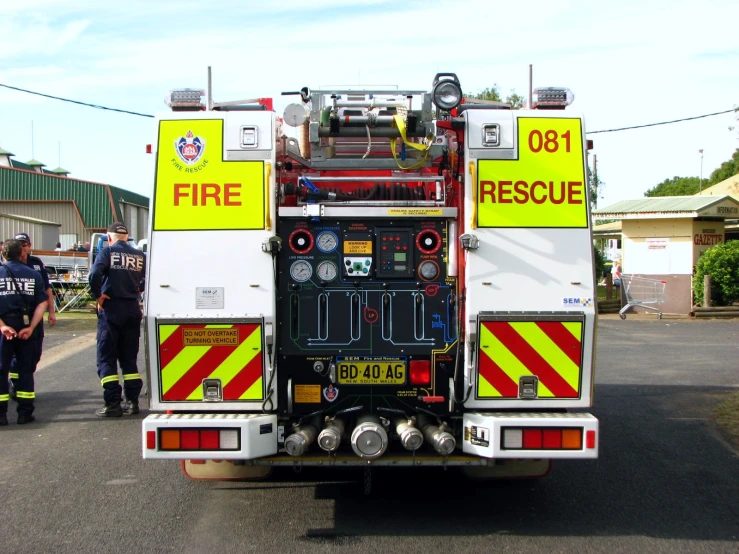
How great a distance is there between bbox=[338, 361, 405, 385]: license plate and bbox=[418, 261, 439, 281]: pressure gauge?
0.59 meters

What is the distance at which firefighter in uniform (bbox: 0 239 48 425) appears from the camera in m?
8.16

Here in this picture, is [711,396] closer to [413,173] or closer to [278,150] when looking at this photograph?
[413,173]

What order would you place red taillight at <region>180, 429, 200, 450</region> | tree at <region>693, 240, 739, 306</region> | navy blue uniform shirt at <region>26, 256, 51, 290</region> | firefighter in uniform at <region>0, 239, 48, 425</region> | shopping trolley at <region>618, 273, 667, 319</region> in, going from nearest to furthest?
red taillight at <region>180, 429, 200, 450</region>
firefighter in uniform at <region>0, 239, 48, 425</region>
navy blue uniform shirt at <region>26, 256, 51, 290</region>
tree at <region>693, 240, 739, 306</region>
shopping trolley at <region>618, 273, 667, 319</region>

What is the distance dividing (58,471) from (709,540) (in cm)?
486

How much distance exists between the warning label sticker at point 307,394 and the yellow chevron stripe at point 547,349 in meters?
1.34

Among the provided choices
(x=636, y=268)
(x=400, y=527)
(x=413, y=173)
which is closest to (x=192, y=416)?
(x=400, y=527)

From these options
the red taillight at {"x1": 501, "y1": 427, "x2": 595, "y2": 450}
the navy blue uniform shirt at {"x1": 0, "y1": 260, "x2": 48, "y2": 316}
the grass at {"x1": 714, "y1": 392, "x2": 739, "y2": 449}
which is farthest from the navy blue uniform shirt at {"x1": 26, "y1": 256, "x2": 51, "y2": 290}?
the grass at {"x1": 714, "y1": 392, "x2": 739, "y2": 449}

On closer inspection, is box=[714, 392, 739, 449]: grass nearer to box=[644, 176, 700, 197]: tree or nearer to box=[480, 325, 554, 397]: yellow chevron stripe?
box=[480, 325, 554, 397]: yellow chevron stripe

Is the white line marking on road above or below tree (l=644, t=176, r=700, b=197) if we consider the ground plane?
below

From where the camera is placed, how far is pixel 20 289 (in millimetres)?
8312

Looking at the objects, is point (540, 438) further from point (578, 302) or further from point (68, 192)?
point (68, 192)

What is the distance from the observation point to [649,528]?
202 inches

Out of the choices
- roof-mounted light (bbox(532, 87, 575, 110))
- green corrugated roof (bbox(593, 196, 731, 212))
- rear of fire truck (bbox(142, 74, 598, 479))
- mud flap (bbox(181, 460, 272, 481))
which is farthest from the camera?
green corrugated roof (bbox(593, 196, 731, 212))

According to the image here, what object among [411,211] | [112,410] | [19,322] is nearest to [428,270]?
[411,211]
